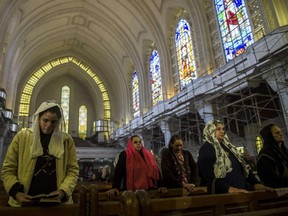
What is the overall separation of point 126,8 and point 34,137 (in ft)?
47.7

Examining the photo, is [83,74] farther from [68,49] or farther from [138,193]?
[138,193]

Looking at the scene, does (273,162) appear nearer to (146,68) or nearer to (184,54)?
(184,54)

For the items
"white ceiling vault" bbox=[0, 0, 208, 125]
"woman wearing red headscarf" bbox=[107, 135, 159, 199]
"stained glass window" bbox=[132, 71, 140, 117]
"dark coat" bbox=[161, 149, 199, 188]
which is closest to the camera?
"dark coat" bbox=[161, 149, 199, 188]

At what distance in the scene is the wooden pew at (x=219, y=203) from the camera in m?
1.54

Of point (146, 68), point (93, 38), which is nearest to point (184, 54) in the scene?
point (146, 68)

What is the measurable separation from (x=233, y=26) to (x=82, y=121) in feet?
52.8

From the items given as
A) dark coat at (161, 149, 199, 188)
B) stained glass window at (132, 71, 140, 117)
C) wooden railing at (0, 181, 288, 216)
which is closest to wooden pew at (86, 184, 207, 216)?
wooden railing at (0, 181, 288, 216)

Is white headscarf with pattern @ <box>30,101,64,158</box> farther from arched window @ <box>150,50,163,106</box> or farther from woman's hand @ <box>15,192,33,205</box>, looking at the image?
arched window @ <box>150,50,163,106</box>

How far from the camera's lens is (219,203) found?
5.73 feet

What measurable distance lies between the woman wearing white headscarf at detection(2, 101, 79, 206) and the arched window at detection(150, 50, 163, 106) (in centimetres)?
1240

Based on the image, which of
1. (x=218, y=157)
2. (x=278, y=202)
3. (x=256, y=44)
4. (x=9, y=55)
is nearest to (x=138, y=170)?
(x=218, y=157)

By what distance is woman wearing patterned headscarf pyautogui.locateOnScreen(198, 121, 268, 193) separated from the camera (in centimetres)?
231

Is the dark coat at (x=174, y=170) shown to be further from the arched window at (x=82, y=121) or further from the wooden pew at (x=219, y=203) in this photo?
the arched window at (x=82, y=121)

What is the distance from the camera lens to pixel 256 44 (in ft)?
23.8
